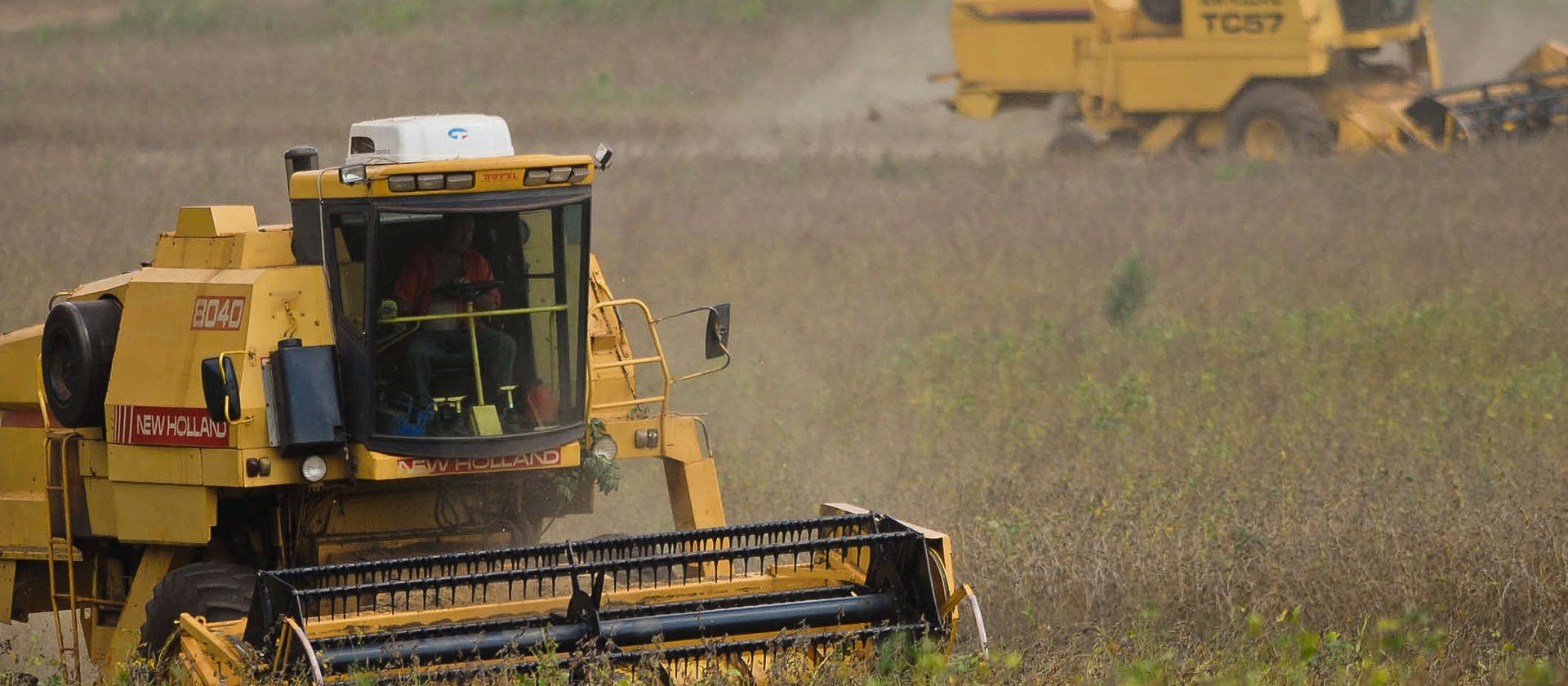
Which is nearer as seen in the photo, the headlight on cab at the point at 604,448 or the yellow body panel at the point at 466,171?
the yellow body panel at the point at 466,171

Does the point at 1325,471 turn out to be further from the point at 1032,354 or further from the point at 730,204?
the point at 730,204

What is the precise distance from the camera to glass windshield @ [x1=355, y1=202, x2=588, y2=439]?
7789 millimetres

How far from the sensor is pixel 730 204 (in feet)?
78.3

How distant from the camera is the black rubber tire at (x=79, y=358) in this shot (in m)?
8.23

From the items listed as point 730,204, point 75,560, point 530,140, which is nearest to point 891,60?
point 530,140

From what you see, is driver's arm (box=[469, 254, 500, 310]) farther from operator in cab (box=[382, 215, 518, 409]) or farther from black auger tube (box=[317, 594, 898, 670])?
black auger tube (box=[317, 594, 898, 670])

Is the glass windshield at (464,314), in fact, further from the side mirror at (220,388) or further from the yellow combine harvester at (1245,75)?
the yellow combine harvester at (1245,75)

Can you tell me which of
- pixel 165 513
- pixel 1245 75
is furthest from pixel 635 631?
pixel 1245 75

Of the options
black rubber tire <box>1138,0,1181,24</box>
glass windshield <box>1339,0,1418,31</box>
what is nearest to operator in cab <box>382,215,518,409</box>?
black rubber tire <box>1138,0,1181,24</box>

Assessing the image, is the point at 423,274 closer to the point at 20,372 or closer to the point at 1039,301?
the point at 20,372

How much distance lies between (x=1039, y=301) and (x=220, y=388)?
11.1m

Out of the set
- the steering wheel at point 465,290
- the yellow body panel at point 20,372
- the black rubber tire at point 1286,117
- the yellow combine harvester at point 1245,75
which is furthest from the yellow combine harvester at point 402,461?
the black rubber tire at point 1286,117

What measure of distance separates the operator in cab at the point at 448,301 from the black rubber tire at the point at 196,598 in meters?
1.02

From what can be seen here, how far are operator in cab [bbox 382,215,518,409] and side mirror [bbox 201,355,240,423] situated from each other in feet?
2.20
